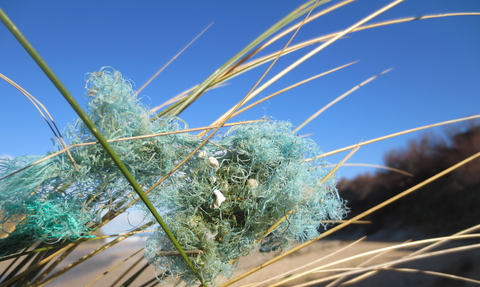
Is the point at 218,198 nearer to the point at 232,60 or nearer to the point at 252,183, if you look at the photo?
the point at 252,183

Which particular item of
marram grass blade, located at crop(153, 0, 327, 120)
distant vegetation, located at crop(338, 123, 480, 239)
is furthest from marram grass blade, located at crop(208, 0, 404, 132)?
distant vegetation, located at crop(338, 123, 480, 239)

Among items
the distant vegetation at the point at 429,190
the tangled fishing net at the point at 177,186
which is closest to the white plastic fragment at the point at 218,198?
the tangled fishing net at the point at 177,186

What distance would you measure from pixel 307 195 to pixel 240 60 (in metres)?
0.17

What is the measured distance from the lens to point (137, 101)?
0.28 metres

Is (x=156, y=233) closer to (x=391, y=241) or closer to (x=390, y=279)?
(x=390, y=279)

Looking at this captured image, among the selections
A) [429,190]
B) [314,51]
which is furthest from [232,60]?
[429,190]

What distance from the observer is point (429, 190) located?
2088 millimetres

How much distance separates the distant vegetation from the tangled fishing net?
1.86 metres

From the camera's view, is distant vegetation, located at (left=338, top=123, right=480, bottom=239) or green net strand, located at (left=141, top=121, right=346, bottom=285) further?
distant vegetation, located at (left=338, top=123, right=480, bottom=239)

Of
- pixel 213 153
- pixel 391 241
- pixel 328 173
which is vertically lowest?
pixel 391 241

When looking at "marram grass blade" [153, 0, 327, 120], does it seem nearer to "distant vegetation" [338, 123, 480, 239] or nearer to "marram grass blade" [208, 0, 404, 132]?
"marram grass blade" [208, 0, 404, 132]

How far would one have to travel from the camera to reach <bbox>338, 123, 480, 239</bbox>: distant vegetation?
5.89 ft

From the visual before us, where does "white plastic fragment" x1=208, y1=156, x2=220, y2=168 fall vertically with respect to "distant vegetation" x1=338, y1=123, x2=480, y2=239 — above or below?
above

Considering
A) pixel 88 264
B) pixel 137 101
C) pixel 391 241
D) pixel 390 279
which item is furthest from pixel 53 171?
pixel 391 241
